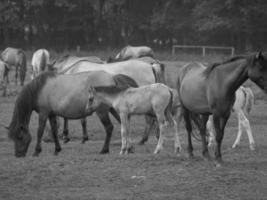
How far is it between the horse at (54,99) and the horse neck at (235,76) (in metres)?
2.90

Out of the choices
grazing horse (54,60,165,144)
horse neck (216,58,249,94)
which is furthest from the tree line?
horse neck (216,58,249,94)

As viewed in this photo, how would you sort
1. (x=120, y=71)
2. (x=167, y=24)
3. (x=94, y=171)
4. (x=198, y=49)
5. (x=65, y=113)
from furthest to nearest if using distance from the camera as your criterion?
(x=167, y=24), (x=198, y=49), (x=120, y=71), (x=65, y=113), (x=94, y=171)

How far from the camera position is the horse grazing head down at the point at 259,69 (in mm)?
11836

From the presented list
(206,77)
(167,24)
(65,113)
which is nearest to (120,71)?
(65,113)

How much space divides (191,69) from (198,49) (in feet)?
127

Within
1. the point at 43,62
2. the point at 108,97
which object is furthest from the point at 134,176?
the point at 43,62

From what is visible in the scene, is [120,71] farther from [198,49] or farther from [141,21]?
[141,21]

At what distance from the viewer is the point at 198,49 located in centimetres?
5228

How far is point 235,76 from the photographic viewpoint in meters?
12.2

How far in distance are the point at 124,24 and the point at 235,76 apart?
5104 cm

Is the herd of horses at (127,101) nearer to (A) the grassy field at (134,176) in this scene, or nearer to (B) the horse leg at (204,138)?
(B) the horse leg at (204,138)

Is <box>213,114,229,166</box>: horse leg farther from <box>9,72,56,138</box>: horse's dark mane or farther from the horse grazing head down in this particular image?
<box>9,72,56,138</box>: horse's dark mane

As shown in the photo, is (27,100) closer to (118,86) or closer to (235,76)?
(118,86)

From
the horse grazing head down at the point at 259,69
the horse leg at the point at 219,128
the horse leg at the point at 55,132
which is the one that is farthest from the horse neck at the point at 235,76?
the horse leg at the point at 55,132
